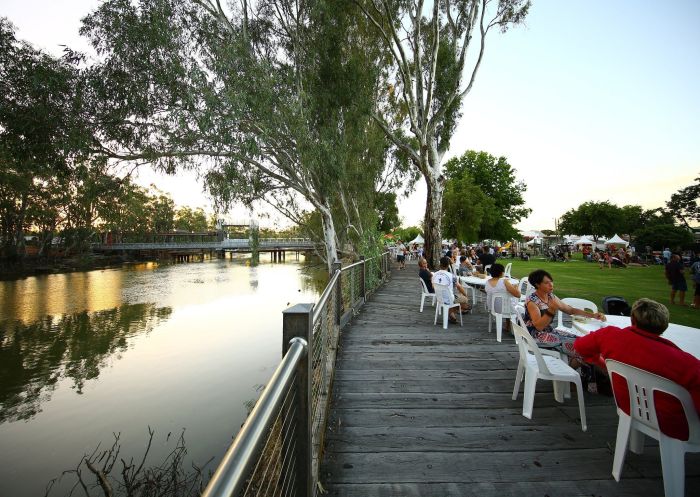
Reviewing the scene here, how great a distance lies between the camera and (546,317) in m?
3.56

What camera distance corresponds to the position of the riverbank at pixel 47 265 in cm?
3299

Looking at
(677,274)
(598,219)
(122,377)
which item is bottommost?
(122,377)

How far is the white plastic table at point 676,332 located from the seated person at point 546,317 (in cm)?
13

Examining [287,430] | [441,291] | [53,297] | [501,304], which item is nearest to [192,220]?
[53,297]

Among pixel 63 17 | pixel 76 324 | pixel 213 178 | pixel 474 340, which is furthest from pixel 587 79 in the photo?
pixel 76 324

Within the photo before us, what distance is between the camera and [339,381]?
3.97 metres

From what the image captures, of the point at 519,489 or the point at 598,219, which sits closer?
the point at 519,489

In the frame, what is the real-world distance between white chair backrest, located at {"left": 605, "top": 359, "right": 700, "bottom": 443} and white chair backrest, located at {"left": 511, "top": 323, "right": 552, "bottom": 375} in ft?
2.22

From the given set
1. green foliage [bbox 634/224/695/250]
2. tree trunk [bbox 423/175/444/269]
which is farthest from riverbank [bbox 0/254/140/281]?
green foliage [bbox 634/224/695/250]

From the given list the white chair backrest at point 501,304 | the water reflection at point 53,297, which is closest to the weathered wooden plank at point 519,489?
the white chair backrest at point 501,304

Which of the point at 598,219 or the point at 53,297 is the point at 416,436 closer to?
the point at 53,297

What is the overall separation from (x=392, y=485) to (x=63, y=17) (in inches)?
601

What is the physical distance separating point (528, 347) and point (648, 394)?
112 cm

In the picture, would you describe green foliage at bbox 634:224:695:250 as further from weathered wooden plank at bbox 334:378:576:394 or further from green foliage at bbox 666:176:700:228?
weathered wooden plank at bbox 334:378:576:394
